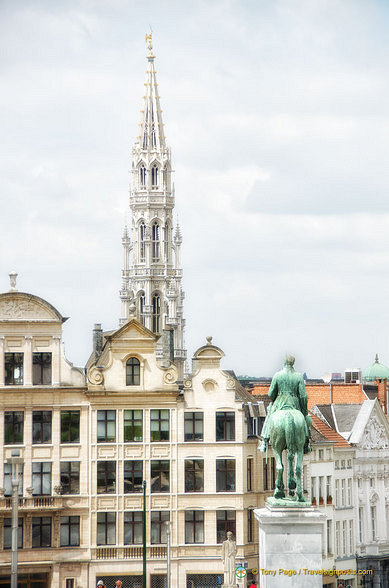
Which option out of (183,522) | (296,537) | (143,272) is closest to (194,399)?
(183,522)

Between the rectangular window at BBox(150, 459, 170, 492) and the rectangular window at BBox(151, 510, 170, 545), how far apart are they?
125 centimetres

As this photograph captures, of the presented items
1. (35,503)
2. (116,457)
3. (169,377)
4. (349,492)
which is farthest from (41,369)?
(349,492)

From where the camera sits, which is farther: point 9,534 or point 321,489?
point 321,489

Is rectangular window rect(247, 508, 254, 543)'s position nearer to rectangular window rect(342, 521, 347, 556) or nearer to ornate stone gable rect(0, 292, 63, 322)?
ornate stone gable rect(0, 292, 63, 322)

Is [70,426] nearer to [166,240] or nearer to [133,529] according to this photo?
[133,529]

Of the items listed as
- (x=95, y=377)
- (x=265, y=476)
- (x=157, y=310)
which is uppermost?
(x=157, y=310)

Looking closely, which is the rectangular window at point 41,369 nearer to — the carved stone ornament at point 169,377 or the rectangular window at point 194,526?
the carved stone ornament at point 169,377

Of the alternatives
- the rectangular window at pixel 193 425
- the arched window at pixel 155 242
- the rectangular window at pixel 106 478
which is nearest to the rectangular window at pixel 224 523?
the rectangular window at pixel 193 425

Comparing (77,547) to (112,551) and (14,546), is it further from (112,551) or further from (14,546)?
(14,546)

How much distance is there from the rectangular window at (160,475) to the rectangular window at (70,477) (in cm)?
393

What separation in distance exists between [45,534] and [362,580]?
28319 millimetres

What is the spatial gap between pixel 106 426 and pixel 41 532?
6.38 meters

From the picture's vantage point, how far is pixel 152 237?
19700 centimetres

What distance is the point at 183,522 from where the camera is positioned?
69.7m
